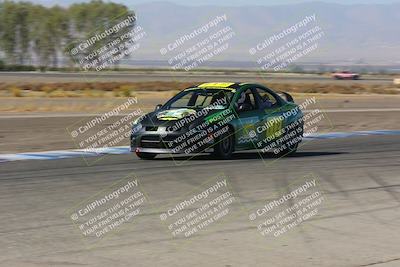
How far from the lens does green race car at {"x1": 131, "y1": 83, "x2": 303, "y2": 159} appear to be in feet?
45.5

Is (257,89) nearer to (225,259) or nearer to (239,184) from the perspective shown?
(239,184)

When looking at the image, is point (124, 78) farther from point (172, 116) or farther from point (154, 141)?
point (154, 141)

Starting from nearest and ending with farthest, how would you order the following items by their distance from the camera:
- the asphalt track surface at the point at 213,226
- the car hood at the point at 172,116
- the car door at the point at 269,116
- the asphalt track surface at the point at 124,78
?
the asphalt track surface at the point at 213,226 → the car hood at the point at 172,116 → the car door at the point at 269,116 → the asphalt track surface at the point at 124,78

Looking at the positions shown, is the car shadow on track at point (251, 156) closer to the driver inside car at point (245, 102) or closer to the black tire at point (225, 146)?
the black tire at point (225, 146)

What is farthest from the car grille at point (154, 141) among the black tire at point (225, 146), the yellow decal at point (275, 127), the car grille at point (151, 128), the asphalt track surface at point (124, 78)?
the asphalt track surface at point (124, 78)

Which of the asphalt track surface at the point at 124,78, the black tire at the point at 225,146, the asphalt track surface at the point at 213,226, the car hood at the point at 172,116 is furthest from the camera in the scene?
the asphalt track surface at the point at 124,78

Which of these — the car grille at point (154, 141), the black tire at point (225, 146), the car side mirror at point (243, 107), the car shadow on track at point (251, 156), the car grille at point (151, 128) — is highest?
the car grille at point (151, 128)

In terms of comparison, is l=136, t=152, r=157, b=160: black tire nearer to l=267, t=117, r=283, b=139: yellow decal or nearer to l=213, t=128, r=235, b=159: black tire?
l=213, t=128, r=235, b=159: black tire

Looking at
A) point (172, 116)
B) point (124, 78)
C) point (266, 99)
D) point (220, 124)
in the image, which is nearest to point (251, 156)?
point (266, 99)

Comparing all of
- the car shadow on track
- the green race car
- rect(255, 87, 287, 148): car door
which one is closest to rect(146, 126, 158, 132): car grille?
the green race car

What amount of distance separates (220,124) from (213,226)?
588 centimetres

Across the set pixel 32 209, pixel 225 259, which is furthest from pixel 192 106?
pixel 225 259

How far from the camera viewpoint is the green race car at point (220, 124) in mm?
13859

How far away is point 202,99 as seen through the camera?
1470 cm
